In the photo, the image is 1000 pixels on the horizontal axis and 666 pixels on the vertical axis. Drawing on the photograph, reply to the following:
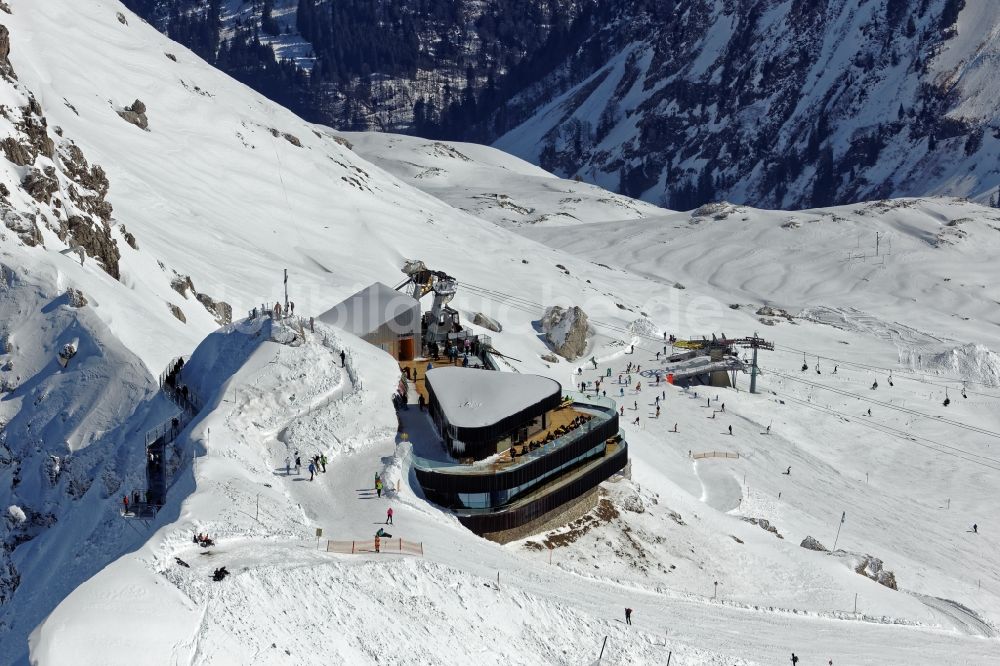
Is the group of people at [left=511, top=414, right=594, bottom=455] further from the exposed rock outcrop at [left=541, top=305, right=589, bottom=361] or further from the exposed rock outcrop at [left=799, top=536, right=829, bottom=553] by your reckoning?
the exposed rock outcrop at [left=541, top=305, right=589, bottom=361]

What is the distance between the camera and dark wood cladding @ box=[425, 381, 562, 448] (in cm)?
3094

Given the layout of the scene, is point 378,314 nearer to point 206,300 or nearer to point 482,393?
point 482,393

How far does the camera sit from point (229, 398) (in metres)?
30.2

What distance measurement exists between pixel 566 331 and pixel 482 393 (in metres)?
35.8

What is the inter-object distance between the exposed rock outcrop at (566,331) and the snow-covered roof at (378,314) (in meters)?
26.4

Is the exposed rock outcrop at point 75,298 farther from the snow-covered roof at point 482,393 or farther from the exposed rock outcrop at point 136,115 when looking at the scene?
the exposed rock outcrop at point 136,115

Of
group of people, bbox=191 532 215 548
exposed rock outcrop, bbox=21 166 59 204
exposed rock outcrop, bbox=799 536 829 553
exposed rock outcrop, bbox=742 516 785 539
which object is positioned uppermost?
group of people, bbox=191 532 215 548

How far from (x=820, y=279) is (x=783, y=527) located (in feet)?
243

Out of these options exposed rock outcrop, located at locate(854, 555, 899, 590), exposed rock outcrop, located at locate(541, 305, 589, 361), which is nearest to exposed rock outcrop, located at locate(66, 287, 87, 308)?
exposed rock outcrop, located at locate(854, 555, 899, 590)

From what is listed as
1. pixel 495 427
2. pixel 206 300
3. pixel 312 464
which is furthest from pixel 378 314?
pixel 206 300

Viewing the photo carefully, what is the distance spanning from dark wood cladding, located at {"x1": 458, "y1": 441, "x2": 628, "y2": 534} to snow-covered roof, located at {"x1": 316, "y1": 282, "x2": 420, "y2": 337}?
1032cm

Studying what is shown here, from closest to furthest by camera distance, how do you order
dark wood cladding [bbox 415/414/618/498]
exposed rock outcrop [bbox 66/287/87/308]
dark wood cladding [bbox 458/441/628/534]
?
dark wood cladding [bbox 415/414/618/498] < dark wood cladding [bbox 458/441/628/534] < exposed rock outcrop [bbox 66/287/87/308]

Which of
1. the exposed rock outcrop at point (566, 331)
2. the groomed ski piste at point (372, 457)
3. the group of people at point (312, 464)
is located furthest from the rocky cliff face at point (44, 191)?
the exposed rock outcrop at point (566, 331)

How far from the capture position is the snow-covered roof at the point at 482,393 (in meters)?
31.5
